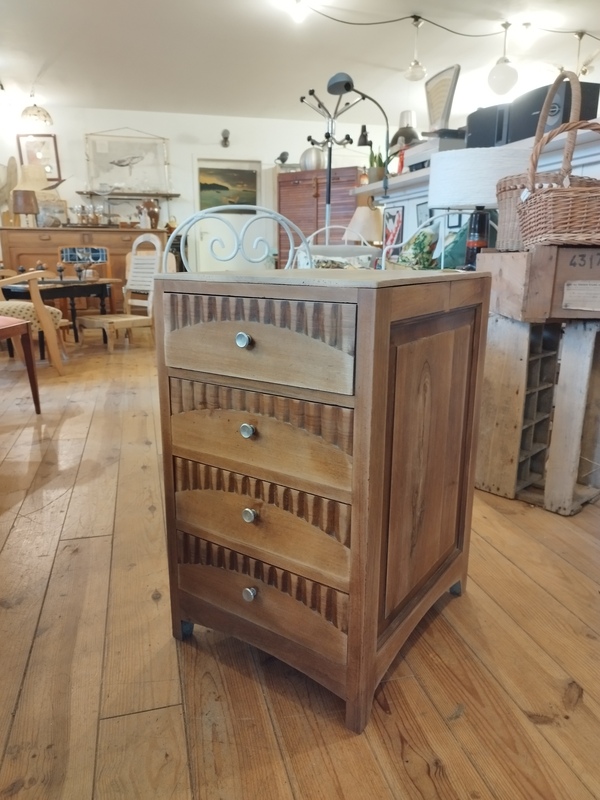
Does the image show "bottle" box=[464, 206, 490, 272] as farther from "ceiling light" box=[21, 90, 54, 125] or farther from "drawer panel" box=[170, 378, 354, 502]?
"ceiling light" box=[21, 90, 54, 125]

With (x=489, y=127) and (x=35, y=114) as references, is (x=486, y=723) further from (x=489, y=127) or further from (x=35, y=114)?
(x=35, y=114)

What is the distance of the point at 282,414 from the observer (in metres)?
0.91

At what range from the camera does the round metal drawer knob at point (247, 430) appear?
939mm

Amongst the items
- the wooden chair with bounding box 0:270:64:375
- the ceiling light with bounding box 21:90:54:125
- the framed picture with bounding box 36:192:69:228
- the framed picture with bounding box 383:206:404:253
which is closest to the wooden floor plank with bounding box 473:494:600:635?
the framed picture with bounding box 383:206:404:253

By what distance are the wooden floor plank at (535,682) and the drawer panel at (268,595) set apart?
0.38 meters

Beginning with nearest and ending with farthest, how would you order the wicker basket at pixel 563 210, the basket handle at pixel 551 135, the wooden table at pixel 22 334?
the basket handle at pixel 551 135
the wicker basket at pixel 563 210
the wooden table at pixel 22 334

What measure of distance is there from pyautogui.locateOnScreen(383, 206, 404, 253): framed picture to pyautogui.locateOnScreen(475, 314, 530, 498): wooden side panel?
4.74 feet

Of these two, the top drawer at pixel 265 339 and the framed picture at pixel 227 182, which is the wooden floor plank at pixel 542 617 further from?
the framed picture at pixel 227 182

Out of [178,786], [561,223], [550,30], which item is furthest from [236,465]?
[550,30]

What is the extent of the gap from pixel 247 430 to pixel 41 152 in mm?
6692

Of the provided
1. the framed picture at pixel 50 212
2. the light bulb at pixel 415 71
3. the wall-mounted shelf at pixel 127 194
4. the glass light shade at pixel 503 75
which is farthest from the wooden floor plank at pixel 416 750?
the wall-mounted shelf at pixel 127 194

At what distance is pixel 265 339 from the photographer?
35.0 inches

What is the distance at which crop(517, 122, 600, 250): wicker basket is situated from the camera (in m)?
1.41

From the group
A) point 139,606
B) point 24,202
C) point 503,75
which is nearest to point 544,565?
point 139,606
